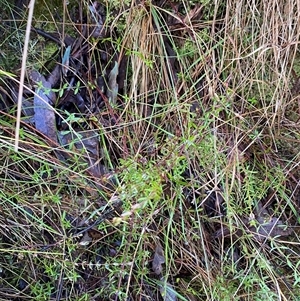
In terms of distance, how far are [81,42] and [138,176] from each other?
0.45m

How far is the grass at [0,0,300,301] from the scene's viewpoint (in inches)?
43.3

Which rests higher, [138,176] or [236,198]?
[138,176]

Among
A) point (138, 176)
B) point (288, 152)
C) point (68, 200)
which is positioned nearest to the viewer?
point (138, 176)

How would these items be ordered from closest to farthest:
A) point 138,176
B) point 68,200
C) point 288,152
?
1. point 138,176
2. point 68,200
3. point 288,152

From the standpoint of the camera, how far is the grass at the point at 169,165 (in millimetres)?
1101

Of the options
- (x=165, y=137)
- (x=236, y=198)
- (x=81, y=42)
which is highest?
(x=81, y=42)

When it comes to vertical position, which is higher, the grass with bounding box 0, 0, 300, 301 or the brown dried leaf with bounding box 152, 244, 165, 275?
the grass with bounding box 0, 0, 300, 301

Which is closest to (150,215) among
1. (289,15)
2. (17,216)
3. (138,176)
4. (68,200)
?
(138,176)

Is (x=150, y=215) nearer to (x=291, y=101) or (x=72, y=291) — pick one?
(x=72, y=291)

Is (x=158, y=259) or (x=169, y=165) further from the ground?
(x=169, y=165)

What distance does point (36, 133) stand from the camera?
1.14m

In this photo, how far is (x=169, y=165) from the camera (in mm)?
1051

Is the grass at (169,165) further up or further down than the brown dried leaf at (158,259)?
further up

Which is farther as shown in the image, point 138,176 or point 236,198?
point 236,198
